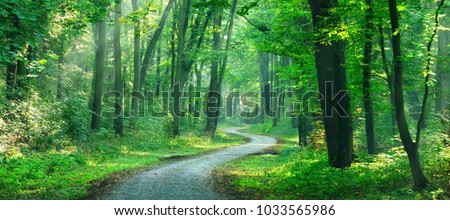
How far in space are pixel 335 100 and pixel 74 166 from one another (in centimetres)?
909

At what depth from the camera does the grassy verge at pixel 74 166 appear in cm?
977

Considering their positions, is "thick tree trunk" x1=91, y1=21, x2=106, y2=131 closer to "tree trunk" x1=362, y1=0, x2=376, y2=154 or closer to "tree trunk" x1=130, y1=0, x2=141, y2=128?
"tree trunk" x1=130, y1=0, x2=141, y2=128

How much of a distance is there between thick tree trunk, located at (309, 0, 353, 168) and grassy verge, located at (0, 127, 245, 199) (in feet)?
22.9

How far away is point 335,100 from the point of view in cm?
1141

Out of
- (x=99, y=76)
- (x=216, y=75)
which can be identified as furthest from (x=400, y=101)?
(x=216, y=75)

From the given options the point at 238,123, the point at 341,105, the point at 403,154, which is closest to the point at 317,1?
the point at 341,105

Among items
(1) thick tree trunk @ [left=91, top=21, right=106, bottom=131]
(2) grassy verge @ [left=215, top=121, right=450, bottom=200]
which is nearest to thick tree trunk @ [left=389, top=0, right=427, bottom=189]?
(2) grassy verge @ [left=215, top=121, right=450, bottom=200]

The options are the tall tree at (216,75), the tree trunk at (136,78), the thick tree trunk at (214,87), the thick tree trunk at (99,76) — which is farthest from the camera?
the thick tree trunk at (214,87)

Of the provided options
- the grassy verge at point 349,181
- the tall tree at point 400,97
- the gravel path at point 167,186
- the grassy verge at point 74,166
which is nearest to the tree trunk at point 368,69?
the tall tree at point 400,97

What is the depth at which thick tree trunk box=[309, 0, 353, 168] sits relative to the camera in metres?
11.5

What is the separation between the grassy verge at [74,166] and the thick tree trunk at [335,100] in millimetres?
6983

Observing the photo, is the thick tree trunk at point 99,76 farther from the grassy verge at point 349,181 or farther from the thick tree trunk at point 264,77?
the thick tree trunk at point 264,77

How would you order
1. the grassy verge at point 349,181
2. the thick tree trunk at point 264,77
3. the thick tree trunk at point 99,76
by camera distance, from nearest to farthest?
the grassy verge at point 349,181
the thick tree trunk at point 99,76
the thick tree trunk at point 264,77
